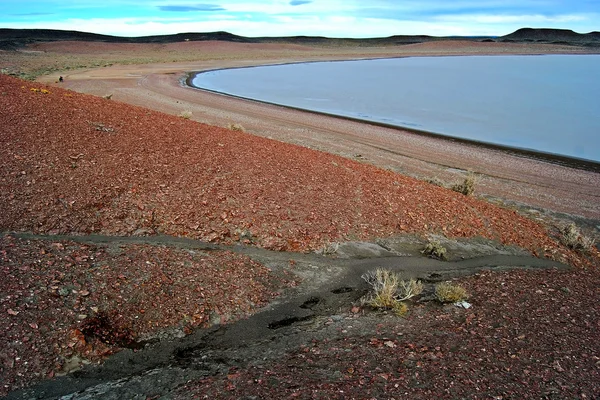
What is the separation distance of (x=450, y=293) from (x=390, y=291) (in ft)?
2.56

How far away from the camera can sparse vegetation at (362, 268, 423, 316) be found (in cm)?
629

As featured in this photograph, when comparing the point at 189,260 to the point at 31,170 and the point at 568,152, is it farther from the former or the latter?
the point at 568,152

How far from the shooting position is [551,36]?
549 ft

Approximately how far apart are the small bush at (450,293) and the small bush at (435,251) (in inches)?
61.4

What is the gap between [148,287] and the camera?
608 cm

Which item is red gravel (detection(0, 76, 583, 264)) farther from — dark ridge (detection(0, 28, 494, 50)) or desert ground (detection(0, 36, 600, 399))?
dark ridge (detection(0, 28, 494, 50))

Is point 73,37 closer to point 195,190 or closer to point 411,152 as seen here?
point 411,152

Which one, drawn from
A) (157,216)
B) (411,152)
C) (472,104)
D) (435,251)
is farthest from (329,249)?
(472,104)

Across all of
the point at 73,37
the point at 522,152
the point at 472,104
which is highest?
the point at 73,37

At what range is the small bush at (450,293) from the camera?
6.51m

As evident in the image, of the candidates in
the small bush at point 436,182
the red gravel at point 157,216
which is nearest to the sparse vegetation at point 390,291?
the red gravel at point 157,216

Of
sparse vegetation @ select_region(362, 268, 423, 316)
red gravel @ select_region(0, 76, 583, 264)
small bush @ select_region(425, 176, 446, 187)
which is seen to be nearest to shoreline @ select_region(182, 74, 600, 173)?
small bush @ select_region(425, 176, 446, 187)

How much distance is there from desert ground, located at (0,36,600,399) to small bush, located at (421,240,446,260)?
0.54 ft

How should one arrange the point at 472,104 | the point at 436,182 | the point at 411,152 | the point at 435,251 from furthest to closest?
the point at 472,104, the point at 411,152, the point at 436,182, the point at 435,251
